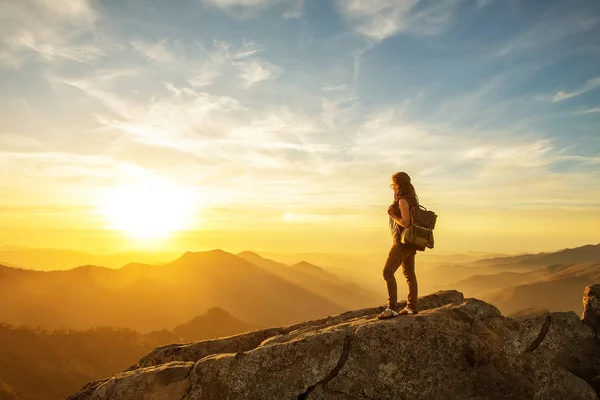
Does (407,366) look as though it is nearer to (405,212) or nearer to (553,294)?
(405,212)

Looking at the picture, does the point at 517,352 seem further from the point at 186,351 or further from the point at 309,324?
the point at 186,351

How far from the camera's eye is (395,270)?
11648 millimetres

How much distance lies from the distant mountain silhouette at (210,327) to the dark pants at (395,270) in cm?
11894

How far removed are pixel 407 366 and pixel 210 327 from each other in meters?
131

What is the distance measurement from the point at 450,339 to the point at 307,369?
4249 mm

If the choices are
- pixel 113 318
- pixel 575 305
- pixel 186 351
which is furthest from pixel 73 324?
pixel 575 305

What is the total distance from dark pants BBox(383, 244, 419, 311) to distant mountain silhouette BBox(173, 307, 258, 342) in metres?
119

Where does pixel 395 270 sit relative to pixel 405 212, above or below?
below

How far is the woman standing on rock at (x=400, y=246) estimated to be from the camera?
11125 millimetres

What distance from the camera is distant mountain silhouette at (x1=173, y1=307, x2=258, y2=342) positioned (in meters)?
123

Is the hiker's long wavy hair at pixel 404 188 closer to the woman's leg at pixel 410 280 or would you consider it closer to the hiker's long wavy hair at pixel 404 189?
the hiker's long wavy hair at pixel 404 189

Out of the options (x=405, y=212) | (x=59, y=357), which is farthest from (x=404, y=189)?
(x=59, y=357)

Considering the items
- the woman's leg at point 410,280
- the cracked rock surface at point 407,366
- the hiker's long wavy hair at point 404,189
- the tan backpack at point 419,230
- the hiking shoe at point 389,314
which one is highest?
the hiker's long wavy hair at point 404,189

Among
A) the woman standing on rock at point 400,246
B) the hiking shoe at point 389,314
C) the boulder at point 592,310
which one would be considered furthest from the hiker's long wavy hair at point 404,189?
the boulder at point 592,310
